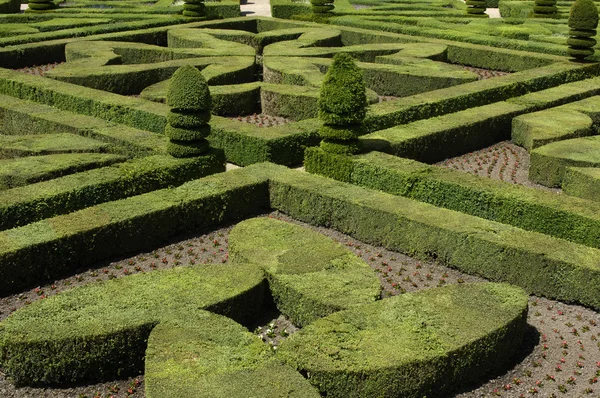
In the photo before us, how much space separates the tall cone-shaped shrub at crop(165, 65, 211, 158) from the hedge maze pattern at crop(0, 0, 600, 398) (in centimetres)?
5

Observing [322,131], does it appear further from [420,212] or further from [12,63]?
[12,63]

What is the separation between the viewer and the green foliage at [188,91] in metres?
16.0

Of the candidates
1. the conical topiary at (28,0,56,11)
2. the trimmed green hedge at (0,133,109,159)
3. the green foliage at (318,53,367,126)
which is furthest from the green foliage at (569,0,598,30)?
the conical topiary at (28,0,56,11)

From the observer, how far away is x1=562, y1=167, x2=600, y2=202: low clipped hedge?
1611cm

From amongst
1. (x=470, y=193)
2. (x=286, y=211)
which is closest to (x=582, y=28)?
(x=470, y=193)

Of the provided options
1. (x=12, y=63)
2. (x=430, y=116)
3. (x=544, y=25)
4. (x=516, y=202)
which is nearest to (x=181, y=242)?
(x=516, y=202)

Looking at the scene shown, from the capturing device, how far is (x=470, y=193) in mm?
15219

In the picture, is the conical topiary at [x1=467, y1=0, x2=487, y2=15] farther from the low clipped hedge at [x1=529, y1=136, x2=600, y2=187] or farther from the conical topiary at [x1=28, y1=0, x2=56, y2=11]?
the low clipped hedge at [x1=529, y1=136, x2=600, y2=187]

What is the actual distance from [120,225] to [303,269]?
3740mm

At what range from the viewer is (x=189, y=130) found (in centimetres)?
1655

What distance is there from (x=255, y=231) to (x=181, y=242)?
5.75 feet

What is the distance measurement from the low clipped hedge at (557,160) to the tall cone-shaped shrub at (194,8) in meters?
22.4

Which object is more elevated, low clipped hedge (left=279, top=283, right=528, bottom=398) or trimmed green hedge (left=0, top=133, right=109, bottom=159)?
trimmed green hedge (left=0, top=133, right=109, bottom=159)

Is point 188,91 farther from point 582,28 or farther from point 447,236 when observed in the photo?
point 582,28
